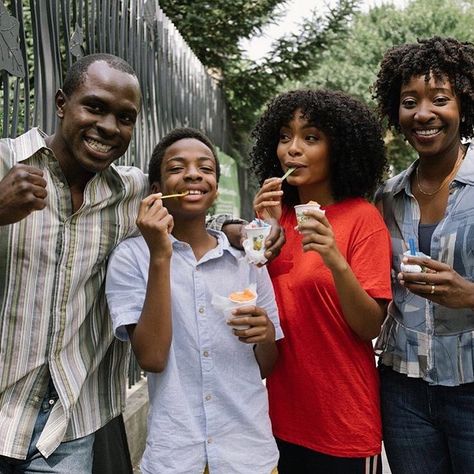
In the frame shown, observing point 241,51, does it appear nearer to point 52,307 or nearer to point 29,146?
point 29,146

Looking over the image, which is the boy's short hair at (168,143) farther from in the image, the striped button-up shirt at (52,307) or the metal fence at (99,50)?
the metal fence at (99,50)

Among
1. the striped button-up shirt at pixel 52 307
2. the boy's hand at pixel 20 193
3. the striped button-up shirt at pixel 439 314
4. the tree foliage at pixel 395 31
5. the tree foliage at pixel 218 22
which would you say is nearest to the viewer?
the boy's hand at pixel 20 193

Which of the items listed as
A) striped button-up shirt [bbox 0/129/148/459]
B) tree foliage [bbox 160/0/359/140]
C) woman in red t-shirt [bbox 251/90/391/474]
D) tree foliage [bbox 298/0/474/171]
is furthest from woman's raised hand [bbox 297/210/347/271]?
tree foliage [bbox 298/0/474/171]

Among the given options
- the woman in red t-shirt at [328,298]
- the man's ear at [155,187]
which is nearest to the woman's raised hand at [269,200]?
the woman in red t-shirt at [328,298]

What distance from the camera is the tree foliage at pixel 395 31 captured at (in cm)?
1844

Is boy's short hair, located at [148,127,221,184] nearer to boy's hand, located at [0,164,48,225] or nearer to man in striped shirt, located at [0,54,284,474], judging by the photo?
man in striped shirt, located at [0,54,284,474]

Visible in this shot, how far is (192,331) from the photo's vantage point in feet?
7.41

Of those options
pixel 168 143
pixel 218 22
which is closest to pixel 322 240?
pixel 168 143

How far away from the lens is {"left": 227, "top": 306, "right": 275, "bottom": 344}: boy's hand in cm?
218

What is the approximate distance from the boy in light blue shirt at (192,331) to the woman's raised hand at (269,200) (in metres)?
0.23

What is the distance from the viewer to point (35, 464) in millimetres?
2135

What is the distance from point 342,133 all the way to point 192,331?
41.9 inches

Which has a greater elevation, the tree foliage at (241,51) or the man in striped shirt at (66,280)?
the tree foliage at (241,51)

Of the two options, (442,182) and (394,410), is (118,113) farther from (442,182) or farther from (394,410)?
(394,410)
